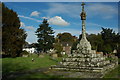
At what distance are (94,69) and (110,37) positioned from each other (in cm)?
6550

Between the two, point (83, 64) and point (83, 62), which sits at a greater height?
point (83, 62)

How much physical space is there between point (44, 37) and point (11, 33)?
36.0 metres

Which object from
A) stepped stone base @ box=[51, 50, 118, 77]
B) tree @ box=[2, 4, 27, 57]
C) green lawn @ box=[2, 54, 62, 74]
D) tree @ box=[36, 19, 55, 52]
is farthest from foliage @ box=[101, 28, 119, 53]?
stepped stone base @ box=[51, 50, 118, 77]

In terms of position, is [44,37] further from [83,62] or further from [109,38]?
[83,62]

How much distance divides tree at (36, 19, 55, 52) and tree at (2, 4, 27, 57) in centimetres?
3052

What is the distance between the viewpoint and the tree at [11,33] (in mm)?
37531

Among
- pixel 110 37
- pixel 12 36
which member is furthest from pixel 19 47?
pixel 110 37

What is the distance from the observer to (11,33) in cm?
3897

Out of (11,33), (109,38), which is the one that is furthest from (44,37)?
(11,33)

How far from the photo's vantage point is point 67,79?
1223cm

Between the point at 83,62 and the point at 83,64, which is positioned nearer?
the point at 83,64

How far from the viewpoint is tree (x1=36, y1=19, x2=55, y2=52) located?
71787 millimetres

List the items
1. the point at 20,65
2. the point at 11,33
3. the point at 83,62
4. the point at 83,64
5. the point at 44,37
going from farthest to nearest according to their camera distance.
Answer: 1. the point at 44,37
2. the point at 11,33
3. the point at 20,65
4. the point at 83,62
5. the point at 83,64

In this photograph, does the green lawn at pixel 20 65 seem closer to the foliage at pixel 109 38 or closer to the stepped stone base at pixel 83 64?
the stepped stone base at pixel 83 64
